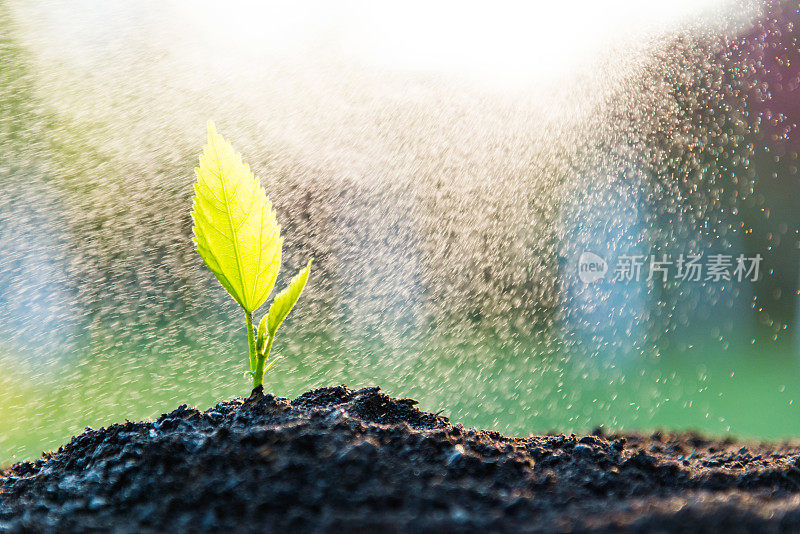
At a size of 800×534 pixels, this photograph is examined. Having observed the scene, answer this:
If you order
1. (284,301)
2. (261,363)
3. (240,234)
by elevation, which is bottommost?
(261,363)

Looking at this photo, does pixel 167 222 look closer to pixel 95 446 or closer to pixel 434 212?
pixel 434 212

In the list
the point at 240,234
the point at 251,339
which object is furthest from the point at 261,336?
the point at 240,234

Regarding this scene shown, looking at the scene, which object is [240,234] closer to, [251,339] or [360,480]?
[251,339]

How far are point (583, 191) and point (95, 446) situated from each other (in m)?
1.88

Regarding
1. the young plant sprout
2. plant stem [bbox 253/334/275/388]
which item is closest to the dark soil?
plant stem [bbox 253/334/275/388]

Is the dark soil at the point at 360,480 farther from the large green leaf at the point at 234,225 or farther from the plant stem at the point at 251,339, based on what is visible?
the large green leaf at the point at 234,225

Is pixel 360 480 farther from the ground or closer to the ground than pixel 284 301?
closer to the ground

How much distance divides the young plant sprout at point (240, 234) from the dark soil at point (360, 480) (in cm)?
14

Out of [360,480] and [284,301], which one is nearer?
[360,480]

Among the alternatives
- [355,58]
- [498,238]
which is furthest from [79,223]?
[498,238]

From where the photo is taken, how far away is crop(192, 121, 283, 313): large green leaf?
92 centimetres

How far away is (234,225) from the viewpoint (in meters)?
0.96

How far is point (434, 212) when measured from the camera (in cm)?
210

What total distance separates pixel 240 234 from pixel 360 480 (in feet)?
1.47
